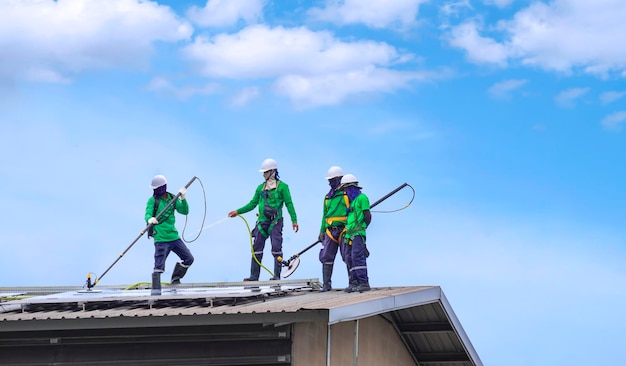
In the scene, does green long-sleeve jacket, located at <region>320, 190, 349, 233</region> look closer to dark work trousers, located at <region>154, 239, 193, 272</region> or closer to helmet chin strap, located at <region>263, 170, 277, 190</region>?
helmet chin strap, located at <region>263, 170, 277, 190</region>

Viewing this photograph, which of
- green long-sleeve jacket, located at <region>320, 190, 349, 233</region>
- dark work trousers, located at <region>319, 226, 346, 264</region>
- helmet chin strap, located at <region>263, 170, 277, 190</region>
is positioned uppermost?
helmet chin strap, located at <region>263, 170, 277, 190</region>

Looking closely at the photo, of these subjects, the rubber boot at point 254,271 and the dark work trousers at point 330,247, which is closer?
the dark work trousers at point 330,247

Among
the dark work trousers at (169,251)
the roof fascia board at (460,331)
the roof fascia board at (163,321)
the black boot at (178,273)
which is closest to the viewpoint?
the roof fascia board at (163,321)

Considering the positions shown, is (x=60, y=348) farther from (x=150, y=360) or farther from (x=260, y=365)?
(x=260, y=365)

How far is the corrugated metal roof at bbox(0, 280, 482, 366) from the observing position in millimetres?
13719

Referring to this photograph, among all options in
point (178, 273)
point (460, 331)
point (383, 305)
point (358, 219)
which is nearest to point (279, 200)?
point (178, 273)

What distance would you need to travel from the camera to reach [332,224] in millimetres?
18578

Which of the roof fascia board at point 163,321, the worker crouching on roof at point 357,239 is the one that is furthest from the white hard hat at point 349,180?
the roof fascia board at point 163,321

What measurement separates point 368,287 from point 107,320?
5554mm

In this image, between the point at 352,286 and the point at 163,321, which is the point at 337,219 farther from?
the point at 163,321

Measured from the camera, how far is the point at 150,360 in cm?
1447

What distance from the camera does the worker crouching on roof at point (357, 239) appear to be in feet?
58.2

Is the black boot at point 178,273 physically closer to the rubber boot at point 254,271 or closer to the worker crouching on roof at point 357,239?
the rubber boot at point 254,271

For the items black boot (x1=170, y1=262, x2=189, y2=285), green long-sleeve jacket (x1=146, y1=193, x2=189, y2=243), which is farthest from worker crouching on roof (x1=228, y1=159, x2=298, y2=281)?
green long-sleeve jacket (x1=146, y1=193, x2=189, y2=243)
